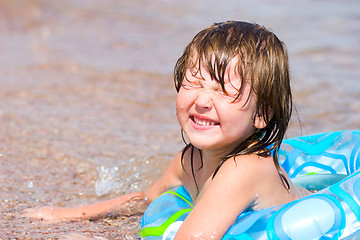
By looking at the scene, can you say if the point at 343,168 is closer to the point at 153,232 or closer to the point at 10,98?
the point at 153,232

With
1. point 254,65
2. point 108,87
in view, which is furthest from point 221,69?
point 108,87

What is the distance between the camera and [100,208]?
122 inches

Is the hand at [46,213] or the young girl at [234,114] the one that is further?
the hand at [46,213]

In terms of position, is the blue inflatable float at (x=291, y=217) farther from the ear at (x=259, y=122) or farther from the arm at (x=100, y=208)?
the ear at (x=259, y=122)

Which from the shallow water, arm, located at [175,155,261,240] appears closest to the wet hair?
Result: arm, located at [175,155,261,240]

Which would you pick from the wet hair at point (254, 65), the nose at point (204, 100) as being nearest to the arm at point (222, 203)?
the wet hair at point (254, 65)

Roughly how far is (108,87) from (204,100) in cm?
367

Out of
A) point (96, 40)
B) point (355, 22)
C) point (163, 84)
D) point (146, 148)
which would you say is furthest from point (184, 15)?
point (146, 148)

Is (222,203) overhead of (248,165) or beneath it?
beneath

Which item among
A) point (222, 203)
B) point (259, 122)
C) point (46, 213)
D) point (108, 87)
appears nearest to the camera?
point (222, 203)

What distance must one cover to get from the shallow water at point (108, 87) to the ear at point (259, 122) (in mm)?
942

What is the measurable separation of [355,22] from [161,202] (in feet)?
24.6

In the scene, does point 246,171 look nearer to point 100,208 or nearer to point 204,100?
point 204,100

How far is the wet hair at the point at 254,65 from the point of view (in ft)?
7.93
